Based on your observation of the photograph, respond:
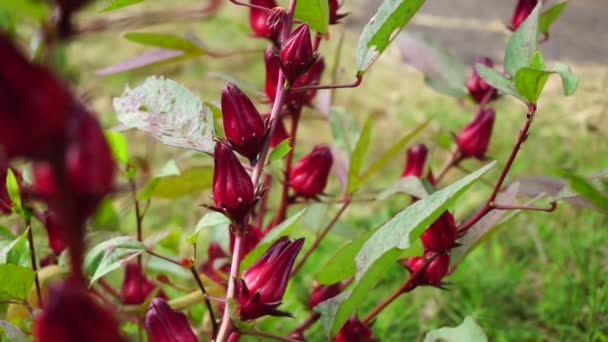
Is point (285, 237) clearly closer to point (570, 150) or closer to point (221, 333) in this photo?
point (221, 333)

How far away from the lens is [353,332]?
65cm

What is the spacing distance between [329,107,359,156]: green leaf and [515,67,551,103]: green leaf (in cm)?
31

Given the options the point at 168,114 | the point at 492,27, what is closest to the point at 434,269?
the point at 168,114

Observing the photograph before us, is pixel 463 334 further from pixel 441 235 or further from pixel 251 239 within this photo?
pixel 251 239

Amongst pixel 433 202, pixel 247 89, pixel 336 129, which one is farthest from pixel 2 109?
pixel 336 129

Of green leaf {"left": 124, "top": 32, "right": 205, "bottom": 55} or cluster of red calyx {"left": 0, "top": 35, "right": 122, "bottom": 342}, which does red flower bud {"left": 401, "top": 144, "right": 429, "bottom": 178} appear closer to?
green leaf {"left": 124, "top": 32, "right": 205, "bottom": 55}

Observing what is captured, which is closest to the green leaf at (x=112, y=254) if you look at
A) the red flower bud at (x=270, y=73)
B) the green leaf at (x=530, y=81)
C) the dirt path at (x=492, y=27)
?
the red flower bud at (x=270, y=73)

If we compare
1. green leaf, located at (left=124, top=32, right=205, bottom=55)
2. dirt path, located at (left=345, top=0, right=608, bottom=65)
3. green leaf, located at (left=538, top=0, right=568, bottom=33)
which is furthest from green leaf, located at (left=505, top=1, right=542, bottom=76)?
dirt path, located at (left=345, top=0, right=608, bottom=65)

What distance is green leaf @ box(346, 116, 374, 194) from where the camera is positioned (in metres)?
0.77

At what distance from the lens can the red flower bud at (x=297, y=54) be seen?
0.56 m

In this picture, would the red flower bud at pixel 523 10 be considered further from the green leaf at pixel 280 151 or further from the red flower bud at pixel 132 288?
the red flower bud at pixel 132 288

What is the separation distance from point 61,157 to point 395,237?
0.28 meters

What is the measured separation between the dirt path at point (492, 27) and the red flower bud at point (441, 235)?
160 cm

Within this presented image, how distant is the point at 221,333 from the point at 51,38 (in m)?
0.32
